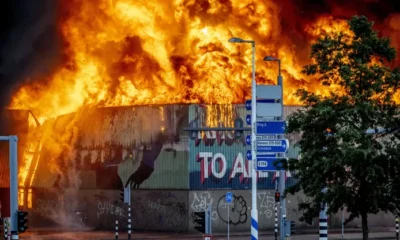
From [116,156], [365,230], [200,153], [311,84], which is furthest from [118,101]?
[365,230]

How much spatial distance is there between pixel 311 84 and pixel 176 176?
15688 mm

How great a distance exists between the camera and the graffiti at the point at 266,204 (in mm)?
63344

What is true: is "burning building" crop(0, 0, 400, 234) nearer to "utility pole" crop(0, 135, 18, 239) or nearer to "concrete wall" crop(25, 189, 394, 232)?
"concrete wall" crop(25, 189, 394, 232)

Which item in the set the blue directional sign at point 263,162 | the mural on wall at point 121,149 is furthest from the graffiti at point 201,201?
the blue directional sign at point 263,162

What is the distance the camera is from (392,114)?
34.9 meters

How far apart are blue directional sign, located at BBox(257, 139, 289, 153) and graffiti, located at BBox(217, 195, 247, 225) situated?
26.0m

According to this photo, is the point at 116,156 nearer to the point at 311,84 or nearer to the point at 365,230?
the point at 311,84

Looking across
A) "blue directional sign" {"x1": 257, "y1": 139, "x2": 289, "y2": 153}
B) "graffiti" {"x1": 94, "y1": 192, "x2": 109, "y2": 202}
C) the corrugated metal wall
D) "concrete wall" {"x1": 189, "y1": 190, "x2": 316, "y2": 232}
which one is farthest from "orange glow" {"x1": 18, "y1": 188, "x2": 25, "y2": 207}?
"blue directional sign" {"x1": 257, "y1": 139, "x2": 289, "y2": 153}

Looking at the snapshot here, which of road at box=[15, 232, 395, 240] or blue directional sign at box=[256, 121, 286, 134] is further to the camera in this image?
road at box=[15, 232, 395, 240]

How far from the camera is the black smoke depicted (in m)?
84.2

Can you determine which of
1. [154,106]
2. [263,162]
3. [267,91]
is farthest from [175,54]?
[263,162]

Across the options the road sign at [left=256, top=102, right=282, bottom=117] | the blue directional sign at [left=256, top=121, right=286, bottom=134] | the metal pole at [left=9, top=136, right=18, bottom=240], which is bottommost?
the metal pole at [left=9, top=136, right=18, bottom=240]

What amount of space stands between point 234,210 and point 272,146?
2680cm

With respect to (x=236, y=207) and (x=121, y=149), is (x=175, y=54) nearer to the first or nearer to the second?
(x=121, y=149)
